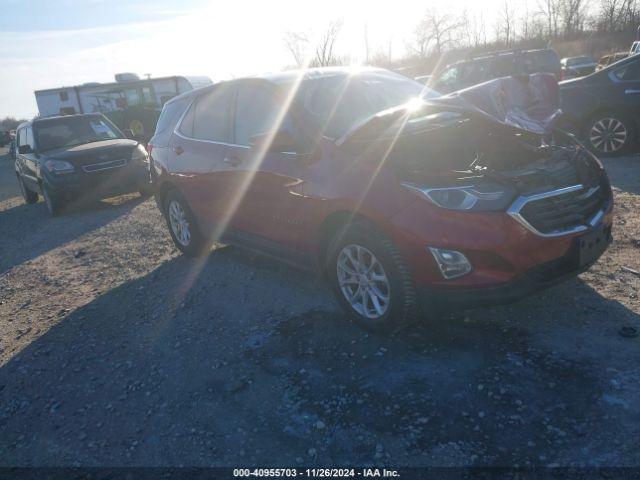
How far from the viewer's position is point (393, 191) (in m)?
3.42

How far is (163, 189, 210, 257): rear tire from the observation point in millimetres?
6016

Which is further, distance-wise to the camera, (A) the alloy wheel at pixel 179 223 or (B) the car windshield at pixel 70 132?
(B) the car windshield at pixel 70 132

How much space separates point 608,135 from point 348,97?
585 cm

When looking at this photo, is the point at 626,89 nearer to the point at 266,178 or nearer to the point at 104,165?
the point at 266,178

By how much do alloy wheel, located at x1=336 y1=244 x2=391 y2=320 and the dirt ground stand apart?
8.6 inches

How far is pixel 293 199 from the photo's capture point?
13.8ft

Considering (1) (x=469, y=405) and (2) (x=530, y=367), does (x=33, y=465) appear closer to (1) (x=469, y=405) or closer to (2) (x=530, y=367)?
(1) (x=469, y=405)

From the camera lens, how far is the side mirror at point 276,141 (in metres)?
3.96

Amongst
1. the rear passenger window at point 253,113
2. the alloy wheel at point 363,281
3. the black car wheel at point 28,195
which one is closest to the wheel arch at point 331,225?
the alloy wheel at point 363,281

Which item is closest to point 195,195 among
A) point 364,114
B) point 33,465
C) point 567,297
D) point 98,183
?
point 364,114

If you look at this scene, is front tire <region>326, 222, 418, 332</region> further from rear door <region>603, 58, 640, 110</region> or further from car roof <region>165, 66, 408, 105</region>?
rear door <region>603, 58, 640, 110</region>

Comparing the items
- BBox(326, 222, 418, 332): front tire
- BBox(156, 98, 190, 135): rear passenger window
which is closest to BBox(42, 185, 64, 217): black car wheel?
BBox(156, 98, 190, 135): rear passenger window

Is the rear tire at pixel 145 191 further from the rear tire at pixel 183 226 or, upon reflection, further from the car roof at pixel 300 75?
the car roof at pixel 300 75

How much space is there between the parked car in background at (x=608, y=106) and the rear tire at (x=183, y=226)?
6299mm
